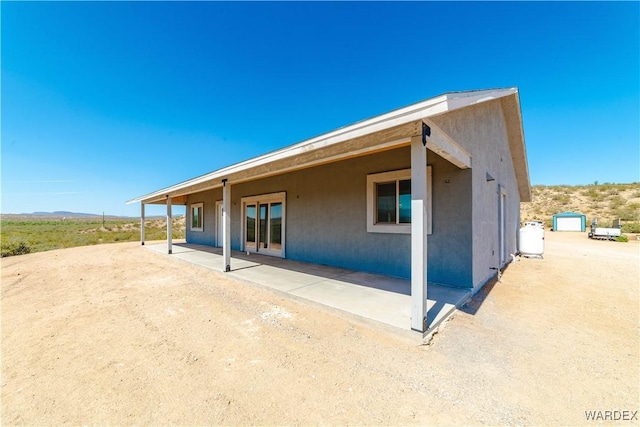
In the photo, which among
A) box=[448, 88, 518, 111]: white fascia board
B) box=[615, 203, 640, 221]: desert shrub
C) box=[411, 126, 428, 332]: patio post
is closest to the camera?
box=[448, 88, 518, 111]: white fascia board

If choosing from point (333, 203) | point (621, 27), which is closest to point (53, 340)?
point (333, 203)

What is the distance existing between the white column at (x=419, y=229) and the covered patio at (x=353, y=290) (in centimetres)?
35

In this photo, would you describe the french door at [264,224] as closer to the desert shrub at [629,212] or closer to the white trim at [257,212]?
the white trim at [257,212]

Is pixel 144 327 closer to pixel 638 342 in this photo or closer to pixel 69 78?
pixel 638 342

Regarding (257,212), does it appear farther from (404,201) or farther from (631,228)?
(631,228)

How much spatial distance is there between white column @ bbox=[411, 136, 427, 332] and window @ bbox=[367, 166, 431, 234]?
2.20 meters

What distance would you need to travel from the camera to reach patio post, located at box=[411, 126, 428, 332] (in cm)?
296

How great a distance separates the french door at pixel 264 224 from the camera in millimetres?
8485

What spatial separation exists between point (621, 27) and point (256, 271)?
47.6ft

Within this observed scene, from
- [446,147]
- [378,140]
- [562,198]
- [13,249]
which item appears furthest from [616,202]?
[13,249]

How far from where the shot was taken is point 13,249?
37.0ft

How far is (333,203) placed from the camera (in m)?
6.77

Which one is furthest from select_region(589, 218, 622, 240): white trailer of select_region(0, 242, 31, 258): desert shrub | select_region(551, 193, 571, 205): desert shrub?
select_region(0, 242, 31, 258): desert shrub

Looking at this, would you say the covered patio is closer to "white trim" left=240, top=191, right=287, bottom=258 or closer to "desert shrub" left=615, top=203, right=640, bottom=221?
"white trim" left=240, top=191, right=287, bottom=258
